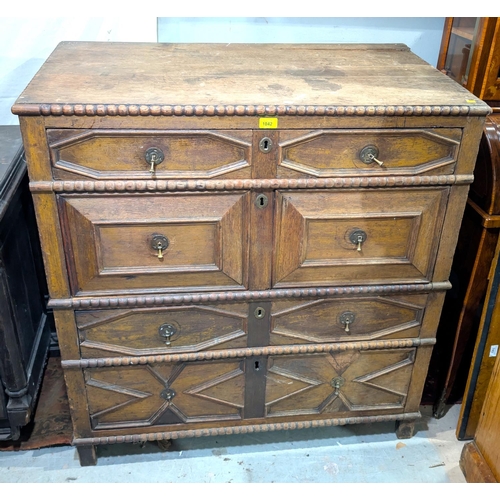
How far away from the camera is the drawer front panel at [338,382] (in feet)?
6.09

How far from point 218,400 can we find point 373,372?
0.51 m

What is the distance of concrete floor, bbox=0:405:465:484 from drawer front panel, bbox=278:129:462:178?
39.4 inches

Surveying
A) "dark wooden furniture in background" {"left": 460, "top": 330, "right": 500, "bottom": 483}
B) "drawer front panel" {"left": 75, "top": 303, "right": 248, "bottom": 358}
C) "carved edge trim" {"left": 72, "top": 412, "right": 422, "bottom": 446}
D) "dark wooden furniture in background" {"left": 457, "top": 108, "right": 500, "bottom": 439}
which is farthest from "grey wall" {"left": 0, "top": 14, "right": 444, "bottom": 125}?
"carved edge trim" {"left": 72, "top": 412, "right": 422, "bottom": 446}

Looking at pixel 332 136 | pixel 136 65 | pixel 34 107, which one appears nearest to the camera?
pixel 34 107

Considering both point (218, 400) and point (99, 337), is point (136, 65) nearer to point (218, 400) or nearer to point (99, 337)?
point (99, 337)

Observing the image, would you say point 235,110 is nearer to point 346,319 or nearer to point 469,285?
point 346,319

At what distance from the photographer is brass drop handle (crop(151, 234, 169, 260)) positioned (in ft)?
5.18

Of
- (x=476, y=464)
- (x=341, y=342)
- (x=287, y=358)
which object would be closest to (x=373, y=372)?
(x=341, y=342)

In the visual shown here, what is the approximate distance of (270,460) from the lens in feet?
6.48

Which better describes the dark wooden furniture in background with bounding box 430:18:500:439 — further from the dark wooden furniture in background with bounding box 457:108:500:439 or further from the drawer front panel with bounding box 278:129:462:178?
the drawer front panel with bounding box 278:129:462:178

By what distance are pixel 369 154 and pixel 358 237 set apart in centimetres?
24

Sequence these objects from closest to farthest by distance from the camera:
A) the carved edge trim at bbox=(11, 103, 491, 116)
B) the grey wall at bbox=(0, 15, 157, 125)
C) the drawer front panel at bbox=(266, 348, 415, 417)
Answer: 1. the carved edge trim at bbox=(11, 103, 491, 116)
2. the drawer front panel at bbox=(266, 348, 415, 417)
3. the grey wall at bbox=(0, 15, 157, 125)
